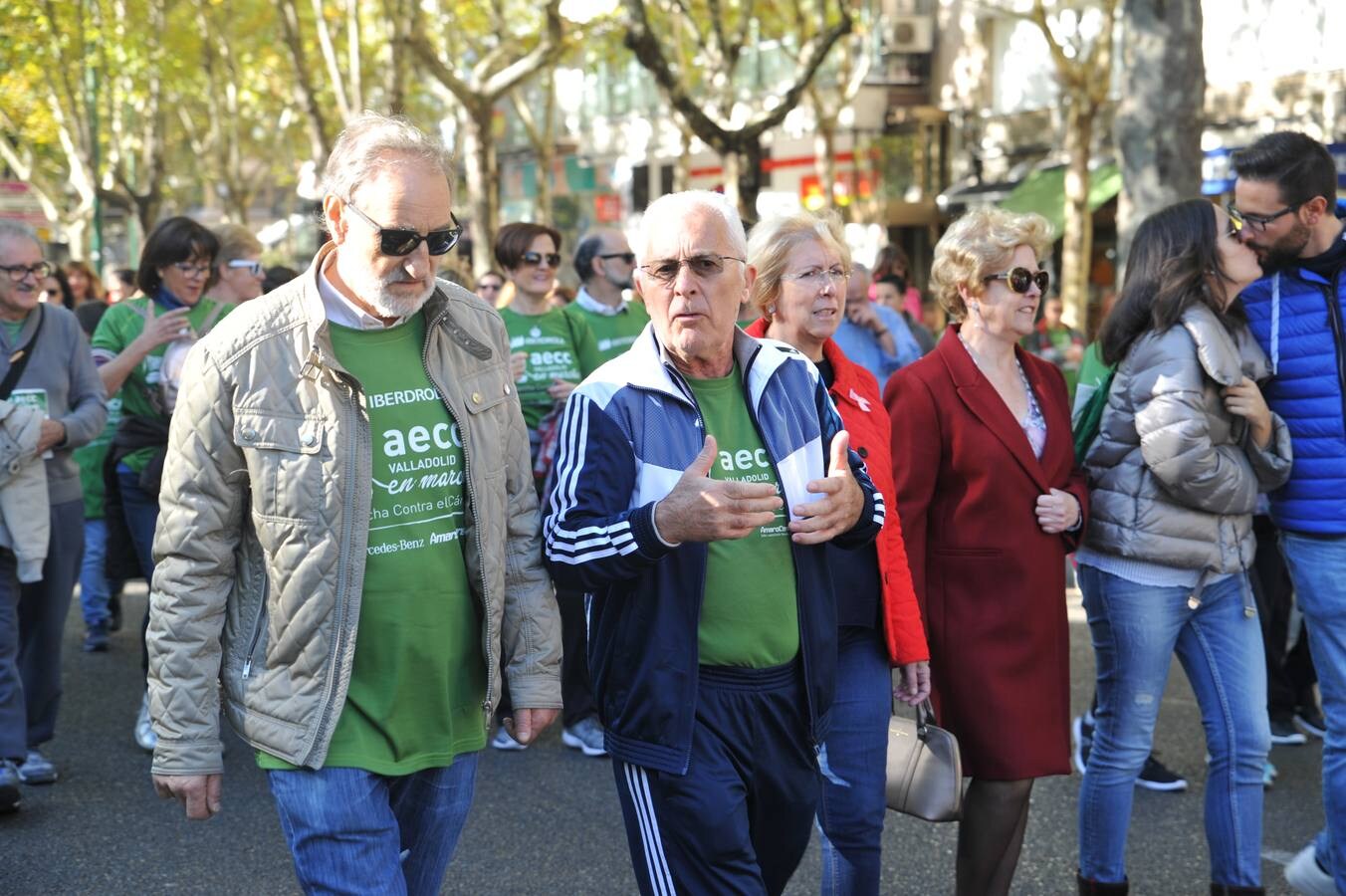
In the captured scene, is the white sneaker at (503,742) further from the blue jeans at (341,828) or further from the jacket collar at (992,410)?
the blue jeans at (341,828)

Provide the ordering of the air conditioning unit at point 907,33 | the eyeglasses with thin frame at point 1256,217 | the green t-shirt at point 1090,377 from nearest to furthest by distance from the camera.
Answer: the eyeglasses with thin frame at point 1256,217, the green t-shirt at point 1090,377, the air conditioning unit at point 907,33

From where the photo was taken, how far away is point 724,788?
134 inches

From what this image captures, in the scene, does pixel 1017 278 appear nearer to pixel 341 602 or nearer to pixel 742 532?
pixel 742 532

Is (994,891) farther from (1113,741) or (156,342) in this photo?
(156,342)

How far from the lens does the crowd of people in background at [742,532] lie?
10.5 feet

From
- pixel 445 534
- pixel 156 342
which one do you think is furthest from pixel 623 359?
pixel 156 342

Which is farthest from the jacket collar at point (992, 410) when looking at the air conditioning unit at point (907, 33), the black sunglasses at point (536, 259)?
the air conditioning unit at point (907, 33)

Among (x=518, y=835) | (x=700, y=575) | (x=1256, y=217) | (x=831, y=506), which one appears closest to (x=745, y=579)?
(x=700, y=575)

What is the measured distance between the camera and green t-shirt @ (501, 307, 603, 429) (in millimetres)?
7680

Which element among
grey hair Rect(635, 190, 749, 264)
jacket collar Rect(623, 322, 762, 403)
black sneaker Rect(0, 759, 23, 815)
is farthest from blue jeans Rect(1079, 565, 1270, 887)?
black sneaker Rect(0, 759, 23, 815)

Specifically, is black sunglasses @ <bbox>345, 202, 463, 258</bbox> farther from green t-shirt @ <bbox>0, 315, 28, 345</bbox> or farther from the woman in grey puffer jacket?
green t-shirt @ <bbox>0, 315, 28, 345</bbox>

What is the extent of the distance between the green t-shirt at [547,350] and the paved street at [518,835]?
167 cm

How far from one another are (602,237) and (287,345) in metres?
5.56

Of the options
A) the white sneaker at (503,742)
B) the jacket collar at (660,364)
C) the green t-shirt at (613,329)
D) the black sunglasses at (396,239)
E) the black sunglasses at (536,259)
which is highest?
the black sunglasses at (396,239)
